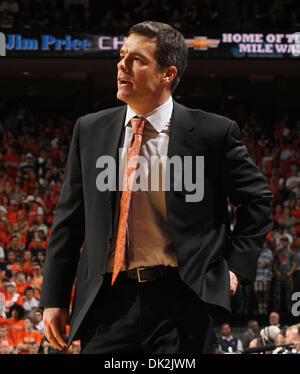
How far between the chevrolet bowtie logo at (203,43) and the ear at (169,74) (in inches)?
474

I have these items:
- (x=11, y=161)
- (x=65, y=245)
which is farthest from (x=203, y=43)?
(x=65, y=245)

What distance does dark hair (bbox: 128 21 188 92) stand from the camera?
230cm

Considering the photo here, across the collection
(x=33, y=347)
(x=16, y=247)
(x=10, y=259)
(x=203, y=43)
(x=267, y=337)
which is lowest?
(x=33, y=347)

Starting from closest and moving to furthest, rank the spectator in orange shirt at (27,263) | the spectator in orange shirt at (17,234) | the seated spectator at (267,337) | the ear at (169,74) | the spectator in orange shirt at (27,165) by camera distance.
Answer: the ear at (169,74), the seated spectator at (267,337), the spectator in orange shirt at (27,263), the spectator in orange shirt at (17,234), the spectator in orange shirt at (27,165)

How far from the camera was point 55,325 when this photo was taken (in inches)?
88.1

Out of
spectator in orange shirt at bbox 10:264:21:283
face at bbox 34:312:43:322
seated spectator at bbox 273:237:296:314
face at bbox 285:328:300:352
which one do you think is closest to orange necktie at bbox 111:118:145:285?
face at bbox 285:328:300:352

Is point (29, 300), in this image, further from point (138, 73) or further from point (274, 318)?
point (138, 73)

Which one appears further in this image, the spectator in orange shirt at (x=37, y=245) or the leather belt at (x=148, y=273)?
the spectator in orange shirt at (x=37, y=245)

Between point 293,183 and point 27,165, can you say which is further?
point 27,165

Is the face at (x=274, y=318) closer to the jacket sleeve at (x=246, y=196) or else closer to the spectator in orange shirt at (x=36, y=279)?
the spectator in orange shirt at (x=36, y=279)

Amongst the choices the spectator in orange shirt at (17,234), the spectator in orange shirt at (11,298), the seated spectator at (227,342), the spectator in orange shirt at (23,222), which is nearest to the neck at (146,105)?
the seated spectator at (227,342)

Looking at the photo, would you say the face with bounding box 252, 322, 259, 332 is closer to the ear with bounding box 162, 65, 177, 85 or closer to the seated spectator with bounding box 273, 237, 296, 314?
the seated spectator with bounding box 273, 237, 296, 314

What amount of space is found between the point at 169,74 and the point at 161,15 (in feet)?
40.6

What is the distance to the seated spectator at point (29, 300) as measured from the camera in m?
8.38
